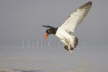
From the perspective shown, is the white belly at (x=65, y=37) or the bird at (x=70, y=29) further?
the white belly at (x=65, y=37)

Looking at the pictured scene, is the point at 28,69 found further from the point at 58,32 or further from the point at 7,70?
the point at 58,32

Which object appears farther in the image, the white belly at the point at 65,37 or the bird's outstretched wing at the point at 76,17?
the white belly at the point at 65,37

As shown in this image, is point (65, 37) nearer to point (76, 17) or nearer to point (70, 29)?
point (70, 29)

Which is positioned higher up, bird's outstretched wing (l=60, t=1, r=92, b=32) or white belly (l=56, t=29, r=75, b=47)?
bird's outstretched wing (l=60, t=1, r=92, b=32)

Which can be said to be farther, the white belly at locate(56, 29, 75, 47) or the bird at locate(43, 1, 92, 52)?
the white belly at locate(56, 29, 75, 47)

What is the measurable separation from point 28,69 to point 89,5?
10.8 feet

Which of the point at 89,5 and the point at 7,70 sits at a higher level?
the point at 89,5

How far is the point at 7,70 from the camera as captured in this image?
645 cm

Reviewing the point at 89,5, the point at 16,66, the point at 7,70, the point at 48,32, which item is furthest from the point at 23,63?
the point at 89,5

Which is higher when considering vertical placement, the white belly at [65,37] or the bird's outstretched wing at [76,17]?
the bird's outstretched wing at [76,17]

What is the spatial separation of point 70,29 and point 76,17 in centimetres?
18

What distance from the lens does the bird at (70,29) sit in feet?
12.0

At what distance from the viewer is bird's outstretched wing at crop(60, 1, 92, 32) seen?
11.8 ft

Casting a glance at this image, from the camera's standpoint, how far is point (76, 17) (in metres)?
3.73
